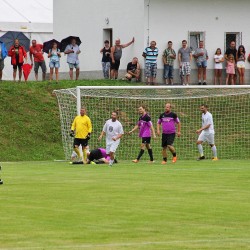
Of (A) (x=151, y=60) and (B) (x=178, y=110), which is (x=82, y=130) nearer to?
(B) (x=178, y=110)

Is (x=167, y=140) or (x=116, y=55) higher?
(x=116, y=55)

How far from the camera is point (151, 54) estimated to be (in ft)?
153

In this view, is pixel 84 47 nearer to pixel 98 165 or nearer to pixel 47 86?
pixel 47 86

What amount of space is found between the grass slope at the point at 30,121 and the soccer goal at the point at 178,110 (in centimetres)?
142

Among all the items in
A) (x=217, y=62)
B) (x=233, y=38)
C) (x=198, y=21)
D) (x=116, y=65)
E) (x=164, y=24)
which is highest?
(x=198, y=21)

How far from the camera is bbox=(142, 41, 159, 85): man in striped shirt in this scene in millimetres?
46625

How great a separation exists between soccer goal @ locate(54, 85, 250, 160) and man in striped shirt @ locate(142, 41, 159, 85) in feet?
13.5

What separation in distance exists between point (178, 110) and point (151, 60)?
5801 millimetres

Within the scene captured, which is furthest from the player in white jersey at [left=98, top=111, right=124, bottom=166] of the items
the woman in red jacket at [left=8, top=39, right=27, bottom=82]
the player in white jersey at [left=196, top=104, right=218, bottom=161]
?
the woman in red jacket at [left=8, top=39, right=27, bottom=82]

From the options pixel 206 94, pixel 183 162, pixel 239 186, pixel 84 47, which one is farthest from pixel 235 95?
pixel 239 186

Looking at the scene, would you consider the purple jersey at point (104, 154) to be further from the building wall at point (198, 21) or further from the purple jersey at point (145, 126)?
the building wall at point (198, 21)

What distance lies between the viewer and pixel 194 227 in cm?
1667

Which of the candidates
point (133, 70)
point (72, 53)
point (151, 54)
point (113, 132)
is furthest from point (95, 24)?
point (113, 132)

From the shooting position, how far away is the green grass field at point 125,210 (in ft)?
50.2
